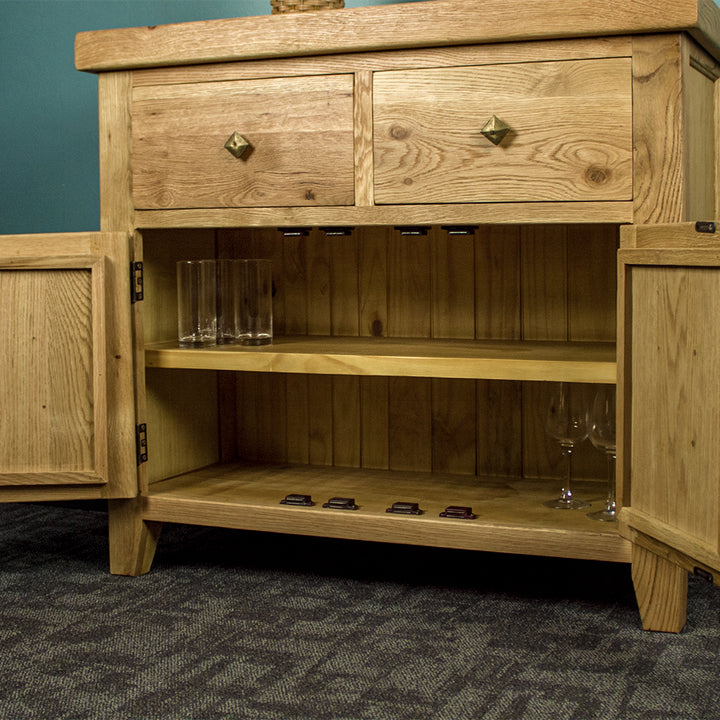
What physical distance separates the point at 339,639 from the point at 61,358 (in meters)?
0.66

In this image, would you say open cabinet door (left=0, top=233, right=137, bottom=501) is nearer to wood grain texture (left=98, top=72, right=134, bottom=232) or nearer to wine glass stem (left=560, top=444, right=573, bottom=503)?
wood grain texture (left=98, top=72, right=134, bottom=232)

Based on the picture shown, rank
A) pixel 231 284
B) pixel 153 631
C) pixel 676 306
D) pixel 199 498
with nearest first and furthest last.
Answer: pixel 676 306 → pixel 153 631 → pixel 199 498 → pixel 231 284

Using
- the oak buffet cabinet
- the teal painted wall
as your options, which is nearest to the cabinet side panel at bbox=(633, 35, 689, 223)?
the oak buffet cabinet

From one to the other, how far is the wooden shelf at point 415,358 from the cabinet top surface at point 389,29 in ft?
1.59

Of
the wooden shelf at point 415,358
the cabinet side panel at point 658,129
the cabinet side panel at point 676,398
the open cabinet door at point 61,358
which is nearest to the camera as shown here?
the cabinet side panel at point 676,398

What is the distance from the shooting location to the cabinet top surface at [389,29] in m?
1.44

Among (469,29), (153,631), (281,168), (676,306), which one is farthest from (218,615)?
(469,29)

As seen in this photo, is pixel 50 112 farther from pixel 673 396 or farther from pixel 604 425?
pixel 673 396

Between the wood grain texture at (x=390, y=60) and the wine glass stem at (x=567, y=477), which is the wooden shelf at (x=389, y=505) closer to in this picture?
the wine glass stem at (x=567, y=477)

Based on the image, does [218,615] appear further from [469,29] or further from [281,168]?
[469,29]

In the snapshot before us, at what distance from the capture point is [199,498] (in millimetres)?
1776

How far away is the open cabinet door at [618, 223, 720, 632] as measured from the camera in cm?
124

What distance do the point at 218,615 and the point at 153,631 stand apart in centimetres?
11

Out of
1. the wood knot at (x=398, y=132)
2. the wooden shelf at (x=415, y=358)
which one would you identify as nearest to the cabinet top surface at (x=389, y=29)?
the wood knot at (x=398, y=132)
